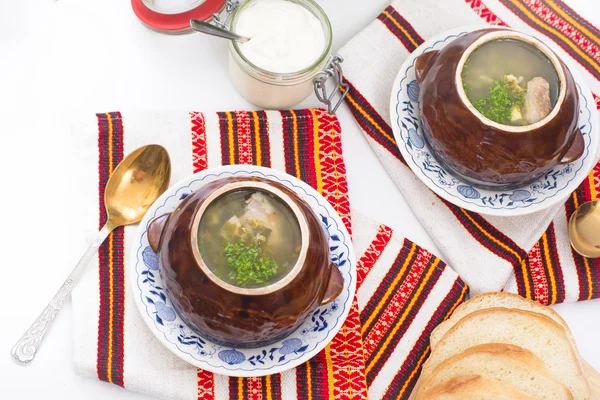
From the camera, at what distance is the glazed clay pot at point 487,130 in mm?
1383

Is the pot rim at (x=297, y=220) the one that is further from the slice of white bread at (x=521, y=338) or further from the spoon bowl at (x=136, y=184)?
the slice of white bread at (x=521, y=338)

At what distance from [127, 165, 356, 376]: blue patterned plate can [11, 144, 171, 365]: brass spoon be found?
106mm

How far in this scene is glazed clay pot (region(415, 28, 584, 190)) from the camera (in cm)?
138

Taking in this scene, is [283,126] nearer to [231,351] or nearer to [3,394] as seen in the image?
[231,351]

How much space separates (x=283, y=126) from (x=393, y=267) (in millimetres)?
364

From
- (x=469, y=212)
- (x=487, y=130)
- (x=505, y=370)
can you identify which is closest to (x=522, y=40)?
(x=487, y=130)

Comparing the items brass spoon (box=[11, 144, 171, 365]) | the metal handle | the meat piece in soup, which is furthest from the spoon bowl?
the meat piece in soup

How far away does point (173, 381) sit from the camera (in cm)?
142

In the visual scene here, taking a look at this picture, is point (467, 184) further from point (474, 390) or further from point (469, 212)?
point (474, 390)

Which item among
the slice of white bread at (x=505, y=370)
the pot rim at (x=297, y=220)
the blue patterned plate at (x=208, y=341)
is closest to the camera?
the pot rim at (x=297, y=220)

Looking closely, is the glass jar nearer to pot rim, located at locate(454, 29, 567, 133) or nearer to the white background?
the white background

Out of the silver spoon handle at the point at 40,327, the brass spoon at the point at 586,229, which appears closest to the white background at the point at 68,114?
the silver spoon handle at the point at 40,327

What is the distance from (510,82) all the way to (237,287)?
25.6 inches

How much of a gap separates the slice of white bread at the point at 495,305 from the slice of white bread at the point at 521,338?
2 centimetres
